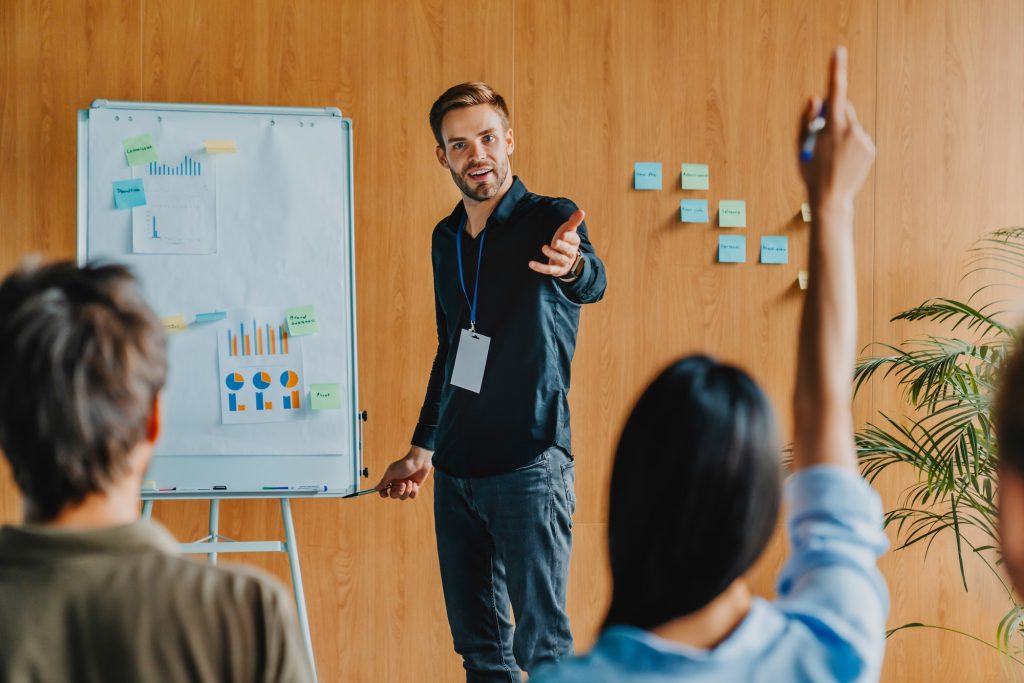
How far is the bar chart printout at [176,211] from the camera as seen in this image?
9.28 feet

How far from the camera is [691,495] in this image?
728 mm

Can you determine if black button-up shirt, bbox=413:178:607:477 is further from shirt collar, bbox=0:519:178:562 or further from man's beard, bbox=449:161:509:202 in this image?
shirt collar, bbox=0:519:178:562

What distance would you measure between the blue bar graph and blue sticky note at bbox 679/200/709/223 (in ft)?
5.37

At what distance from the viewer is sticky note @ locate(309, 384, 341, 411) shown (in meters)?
2.86

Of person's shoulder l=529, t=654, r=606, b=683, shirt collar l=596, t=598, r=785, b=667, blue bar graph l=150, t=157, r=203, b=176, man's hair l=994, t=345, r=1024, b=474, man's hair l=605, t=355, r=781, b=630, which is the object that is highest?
blue bar graph l=150, t=157, r=203, b=176

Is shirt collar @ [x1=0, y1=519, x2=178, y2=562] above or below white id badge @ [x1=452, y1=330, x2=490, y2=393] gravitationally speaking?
below

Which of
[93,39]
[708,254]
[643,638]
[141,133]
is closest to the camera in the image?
[643,638]

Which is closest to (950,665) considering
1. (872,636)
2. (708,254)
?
(708,254)

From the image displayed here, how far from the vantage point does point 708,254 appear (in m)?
3.39

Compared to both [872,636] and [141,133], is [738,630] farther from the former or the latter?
[141,133]

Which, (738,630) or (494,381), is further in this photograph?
(494,381)

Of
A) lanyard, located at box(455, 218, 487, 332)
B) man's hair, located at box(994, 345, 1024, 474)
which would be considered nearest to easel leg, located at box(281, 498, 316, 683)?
lanyard, located at box(455, 218, 487, 332)

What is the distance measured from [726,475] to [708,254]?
9.02 ft

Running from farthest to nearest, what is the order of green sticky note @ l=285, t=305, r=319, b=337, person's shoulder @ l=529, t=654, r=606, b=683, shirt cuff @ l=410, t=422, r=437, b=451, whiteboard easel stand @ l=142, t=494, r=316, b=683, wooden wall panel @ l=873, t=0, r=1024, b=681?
wooden wall panel @ l=873, t=0, r=1024, b=681 → green sticky note @ l=285, t=305, r=319, b=337 → whiteboard easel stand @ l=142, t=494, r=316, b=683 → shirt cuff @ l=410, t=422, r=437, b=451 → person's shoulder @ l=529, t=654, r=606, b=683
